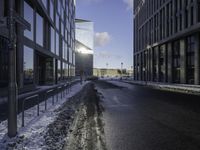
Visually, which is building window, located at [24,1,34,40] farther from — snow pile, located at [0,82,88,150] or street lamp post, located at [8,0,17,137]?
street lamp post, located at [8,0,17,137]

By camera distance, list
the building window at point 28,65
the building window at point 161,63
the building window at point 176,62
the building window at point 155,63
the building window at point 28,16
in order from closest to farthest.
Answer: the building window at point 28,65
the building window at point 28,16
the building window at point 176,62
the building window at point 161,63
the building window at point 155,63

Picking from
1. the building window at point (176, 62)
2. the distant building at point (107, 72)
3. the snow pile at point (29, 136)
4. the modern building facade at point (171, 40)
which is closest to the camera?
the snow pile at point (29, 136)

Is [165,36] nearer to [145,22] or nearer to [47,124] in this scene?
[145,22]

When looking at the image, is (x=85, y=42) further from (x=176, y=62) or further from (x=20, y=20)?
(x=20, y=20)

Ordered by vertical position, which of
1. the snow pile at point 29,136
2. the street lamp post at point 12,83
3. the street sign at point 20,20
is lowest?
the snow pile at point 29,136

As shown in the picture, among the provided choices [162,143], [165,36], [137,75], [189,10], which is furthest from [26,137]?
[137,75]

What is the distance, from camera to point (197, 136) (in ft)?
25.4

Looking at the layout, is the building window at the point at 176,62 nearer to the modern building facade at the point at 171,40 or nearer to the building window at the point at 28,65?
the modern building facade at the point at 171,40

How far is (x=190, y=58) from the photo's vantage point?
46.0 meters

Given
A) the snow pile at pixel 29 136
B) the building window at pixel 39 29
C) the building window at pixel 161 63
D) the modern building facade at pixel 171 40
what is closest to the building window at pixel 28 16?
the building window at pixel 39 29

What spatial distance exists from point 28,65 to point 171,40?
3131 cm

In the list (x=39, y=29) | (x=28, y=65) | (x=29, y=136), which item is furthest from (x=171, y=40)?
(x=29, y=136)

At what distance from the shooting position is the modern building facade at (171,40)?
143 ft

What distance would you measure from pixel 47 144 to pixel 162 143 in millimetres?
2668
